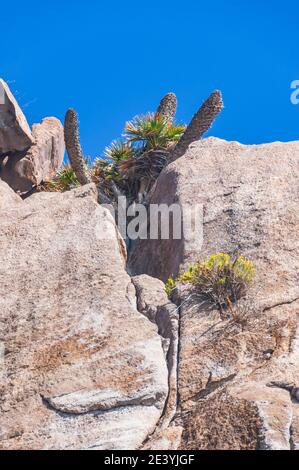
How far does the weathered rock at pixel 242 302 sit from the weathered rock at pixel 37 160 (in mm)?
4469

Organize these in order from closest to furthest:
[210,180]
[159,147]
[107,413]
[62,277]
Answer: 1. [107,413]
2. [62,277]
3. [210,180]
4. [159,147]

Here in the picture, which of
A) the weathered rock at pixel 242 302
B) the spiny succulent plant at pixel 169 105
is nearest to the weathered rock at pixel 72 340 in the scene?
the weathered rock at pixel 242 302

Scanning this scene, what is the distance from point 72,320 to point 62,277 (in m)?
1.01

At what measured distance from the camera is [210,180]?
15.1 m

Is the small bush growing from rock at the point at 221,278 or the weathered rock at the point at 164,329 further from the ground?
the small bush growing from rock at the point at 221,278

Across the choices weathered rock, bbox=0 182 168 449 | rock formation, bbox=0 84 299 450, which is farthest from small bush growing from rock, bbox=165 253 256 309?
weathered rock, bbox=0 182 168 449

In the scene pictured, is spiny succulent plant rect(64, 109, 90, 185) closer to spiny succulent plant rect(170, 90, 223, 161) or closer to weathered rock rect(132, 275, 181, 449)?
spiny succulent plant rect(170, 90, 223, 161)

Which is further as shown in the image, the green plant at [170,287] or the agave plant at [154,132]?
the agave plant at [154,132]

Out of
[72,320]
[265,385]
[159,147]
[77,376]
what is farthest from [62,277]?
[159,147]

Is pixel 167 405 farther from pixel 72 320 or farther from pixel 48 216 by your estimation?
pixel 48 216

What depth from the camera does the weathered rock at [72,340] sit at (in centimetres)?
999

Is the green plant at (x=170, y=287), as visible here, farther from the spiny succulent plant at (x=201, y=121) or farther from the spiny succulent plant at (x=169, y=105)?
the spiny succulent plant at (x=169, y=105)

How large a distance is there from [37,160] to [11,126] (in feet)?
5.43
